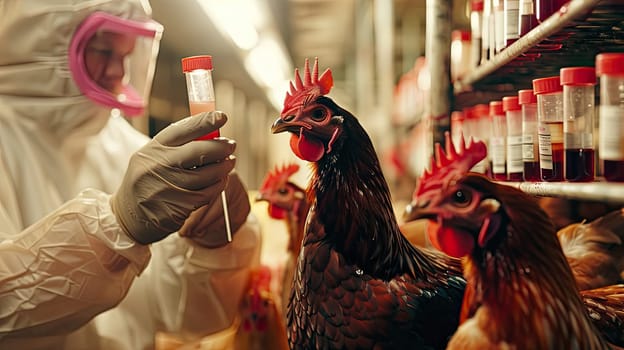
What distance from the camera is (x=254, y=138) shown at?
3.17 m

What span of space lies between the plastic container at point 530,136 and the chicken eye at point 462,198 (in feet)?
1.29

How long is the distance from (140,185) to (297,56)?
365 centimetres

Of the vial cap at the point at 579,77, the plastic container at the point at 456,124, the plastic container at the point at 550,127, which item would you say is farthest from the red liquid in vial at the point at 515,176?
the plastic container at the point at 456,124

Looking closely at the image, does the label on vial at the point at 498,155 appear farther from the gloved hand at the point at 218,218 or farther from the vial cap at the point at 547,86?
the gloved hand at the point at 218,218

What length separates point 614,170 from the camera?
2.80ft

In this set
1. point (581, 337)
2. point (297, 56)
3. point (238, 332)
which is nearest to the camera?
point (581, 337)

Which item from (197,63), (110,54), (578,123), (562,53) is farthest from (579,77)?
(110,54)

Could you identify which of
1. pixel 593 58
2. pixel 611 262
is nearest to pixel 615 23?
pixel 593 58

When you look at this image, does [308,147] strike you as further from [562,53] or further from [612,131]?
[562,53]

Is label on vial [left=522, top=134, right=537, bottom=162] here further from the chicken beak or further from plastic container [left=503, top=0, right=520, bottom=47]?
the chicken beak

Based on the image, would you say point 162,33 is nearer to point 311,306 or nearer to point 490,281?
point 311,306

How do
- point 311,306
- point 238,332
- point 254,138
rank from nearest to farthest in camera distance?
point 311,306, point 238,332, point 254,138

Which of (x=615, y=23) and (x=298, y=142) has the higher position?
(x=615, y=23)

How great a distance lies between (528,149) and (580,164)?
165mm
